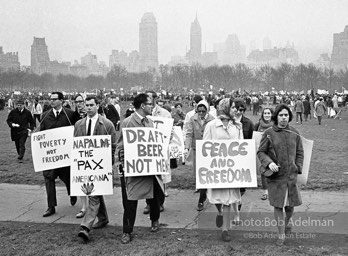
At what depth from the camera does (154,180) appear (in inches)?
255

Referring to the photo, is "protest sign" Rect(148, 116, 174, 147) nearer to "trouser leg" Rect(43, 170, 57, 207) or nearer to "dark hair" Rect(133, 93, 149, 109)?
"dark hair" Rect(133, 93, 149, 109)

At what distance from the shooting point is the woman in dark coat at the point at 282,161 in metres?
5.77

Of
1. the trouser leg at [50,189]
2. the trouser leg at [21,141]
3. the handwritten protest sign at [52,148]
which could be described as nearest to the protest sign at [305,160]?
the handwritten protest sign at [52,148]

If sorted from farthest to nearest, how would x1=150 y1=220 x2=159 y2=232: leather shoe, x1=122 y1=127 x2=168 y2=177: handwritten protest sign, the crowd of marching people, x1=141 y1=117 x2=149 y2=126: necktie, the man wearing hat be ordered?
1. the man wearing hat
2. x1=150 y1=220 x2=159 y2=232: leather shoe
3. x1=141 y1=117 x2=149 y2=126: necktie
4. x1=122 y1=127 x2=168 y2=177: handwritten protest sign
5. the crowd of marching people

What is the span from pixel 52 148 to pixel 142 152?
2.12 meters

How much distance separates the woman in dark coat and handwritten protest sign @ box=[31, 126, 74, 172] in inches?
134

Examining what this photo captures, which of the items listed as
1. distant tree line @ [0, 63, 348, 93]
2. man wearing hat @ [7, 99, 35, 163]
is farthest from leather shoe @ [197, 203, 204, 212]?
distant tree line @ [0, 63, 348, 93]

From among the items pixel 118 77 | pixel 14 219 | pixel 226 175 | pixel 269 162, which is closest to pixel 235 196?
pixel 226 175

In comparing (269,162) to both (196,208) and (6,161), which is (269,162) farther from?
(6,161)

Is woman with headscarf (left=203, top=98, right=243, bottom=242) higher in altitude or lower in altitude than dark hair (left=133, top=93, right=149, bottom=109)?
lower

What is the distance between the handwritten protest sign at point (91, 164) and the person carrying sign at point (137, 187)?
1.12 ft

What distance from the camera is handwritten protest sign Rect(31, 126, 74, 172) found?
7.60 m

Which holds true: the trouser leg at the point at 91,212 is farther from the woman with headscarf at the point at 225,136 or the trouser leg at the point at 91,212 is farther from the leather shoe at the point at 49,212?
the woman with headscarf at the point at 225,136

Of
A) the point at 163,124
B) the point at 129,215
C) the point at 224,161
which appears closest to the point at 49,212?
the point at 129,215
